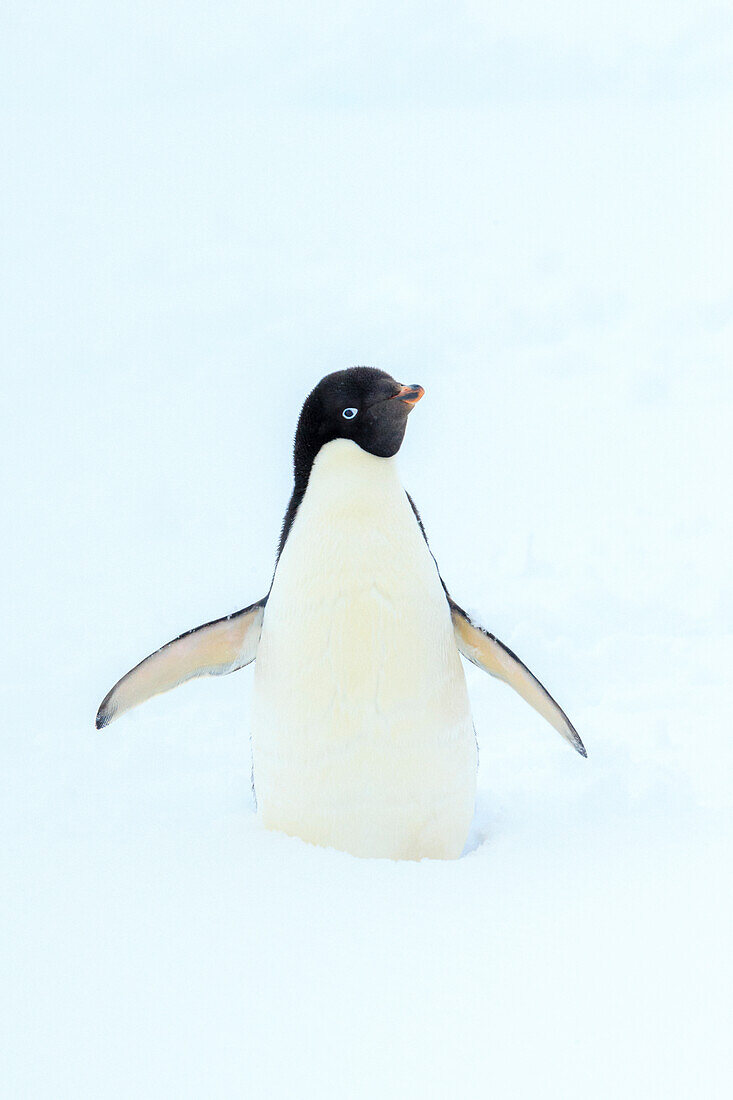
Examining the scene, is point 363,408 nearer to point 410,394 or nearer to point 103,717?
point 410,394

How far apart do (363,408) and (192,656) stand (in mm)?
656

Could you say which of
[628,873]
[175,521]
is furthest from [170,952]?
[175,521]

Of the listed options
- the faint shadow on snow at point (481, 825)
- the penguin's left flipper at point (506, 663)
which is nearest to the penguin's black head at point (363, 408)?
the penguin's left flipper at point (506, 663)

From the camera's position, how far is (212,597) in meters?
4.21

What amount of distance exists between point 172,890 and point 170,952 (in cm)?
21

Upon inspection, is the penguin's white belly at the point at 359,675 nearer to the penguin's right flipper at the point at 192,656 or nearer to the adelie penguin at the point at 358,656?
the adelie penguin at the point at 358,656

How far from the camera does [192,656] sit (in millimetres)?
2170

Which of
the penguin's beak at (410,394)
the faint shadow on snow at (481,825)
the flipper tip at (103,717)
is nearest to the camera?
the penguin's beak at (410,394)

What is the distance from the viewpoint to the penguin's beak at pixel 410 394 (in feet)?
6.18

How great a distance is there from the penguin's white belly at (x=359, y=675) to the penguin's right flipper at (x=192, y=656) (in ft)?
0.47

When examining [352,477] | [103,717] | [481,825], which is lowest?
[481,825]

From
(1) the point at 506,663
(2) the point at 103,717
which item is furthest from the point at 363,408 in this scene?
(2) the point at 103,717

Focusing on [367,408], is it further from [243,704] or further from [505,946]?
[243,704]

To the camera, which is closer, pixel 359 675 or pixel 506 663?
pixel 359 675
